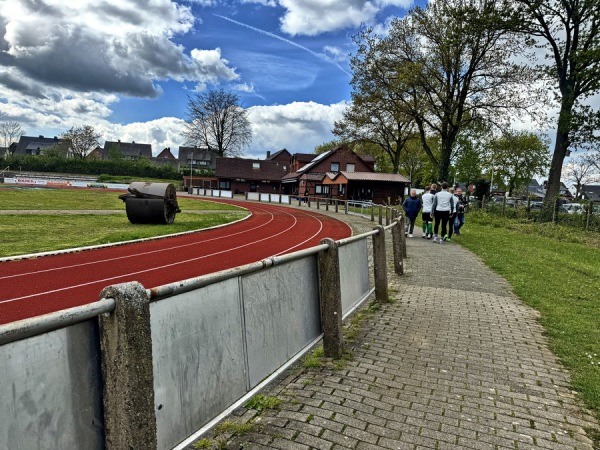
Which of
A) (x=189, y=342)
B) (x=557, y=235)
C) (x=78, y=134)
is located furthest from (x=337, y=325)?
(x=78, y=134)

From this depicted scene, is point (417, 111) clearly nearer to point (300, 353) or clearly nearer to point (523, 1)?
point (523, 1)

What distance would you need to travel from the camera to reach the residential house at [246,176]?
72.7 meters

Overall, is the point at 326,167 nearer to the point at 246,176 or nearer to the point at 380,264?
the point at 246,176

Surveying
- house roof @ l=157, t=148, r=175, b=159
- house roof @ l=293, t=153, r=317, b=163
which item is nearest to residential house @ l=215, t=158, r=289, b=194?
house roof @ l=293, t=153, r=317, b=163

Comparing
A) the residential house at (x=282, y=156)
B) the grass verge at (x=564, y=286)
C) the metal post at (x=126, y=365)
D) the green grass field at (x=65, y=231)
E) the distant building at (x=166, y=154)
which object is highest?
the distant building at (x=166, y=154)

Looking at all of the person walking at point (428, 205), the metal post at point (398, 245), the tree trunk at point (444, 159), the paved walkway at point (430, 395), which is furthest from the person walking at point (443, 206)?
the tree trunk at point (444, 159)

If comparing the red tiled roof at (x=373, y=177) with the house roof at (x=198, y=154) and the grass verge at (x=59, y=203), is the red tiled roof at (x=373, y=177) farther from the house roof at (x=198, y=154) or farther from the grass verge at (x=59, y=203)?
the house roof at (x=198, y=154)

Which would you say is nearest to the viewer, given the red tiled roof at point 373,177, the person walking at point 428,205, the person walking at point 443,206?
the person walking at point 443,206

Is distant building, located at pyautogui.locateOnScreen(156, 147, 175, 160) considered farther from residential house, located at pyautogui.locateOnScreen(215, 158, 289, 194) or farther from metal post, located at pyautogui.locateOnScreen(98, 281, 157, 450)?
metal post, located at pyautogui.locateOnScreen(98, 281, 157, 450)

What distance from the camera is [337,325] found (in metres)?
4.48

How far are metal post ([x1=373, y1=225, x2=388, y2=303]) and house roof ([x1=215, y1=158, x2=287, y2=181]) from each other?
67.3 m

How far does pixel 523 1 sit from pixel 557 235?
51.9 ft

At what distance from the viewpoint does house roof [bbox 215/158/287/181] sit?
72.6m

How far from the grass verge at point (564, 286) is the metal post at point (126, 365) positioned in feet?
12.3
